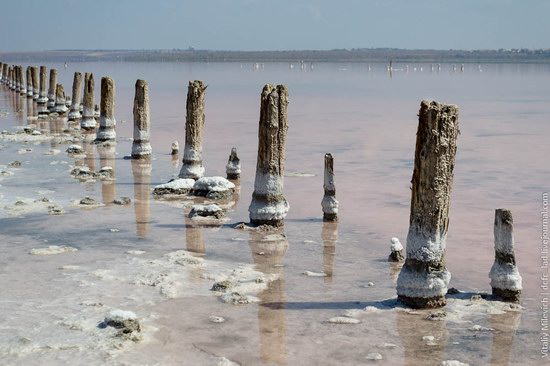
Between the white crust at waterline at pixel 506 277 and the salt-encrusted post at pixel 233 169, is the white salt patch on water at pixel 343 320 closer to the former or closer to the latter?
the white crust at waterline at pixel 506 277

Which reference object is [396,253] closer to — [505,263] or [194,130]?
[505,263]

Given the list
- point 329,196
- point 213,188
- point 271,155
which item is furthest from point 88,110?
point 271,155

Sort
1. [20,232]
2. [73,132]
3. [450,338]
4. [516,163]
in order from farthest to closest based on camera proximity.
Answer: [73,132]
[516,163]
[20,232]
[450,338]

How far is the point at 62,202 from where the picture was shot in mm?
17766

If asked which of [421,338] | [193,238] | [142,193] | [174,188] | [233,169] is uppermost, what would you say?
[233,169]

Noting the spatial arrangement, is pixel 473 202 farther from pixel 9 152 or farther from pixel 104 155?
pixel 9 152

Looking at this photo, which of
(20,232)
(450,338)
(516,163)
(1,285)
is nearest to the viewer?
(450,338)

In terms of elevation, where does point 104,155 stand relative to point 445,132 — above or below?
below

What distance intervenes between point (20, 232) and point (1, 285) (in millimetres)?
3391

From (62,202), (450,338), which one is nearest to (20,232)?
(62,202)

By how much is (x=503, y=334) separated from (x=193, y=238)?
644 cm

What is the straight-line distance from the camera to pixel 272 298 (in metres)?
11.4

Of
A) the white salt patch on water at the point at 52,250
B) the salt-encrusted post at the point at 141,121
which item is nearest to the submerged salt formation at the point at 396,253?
the white salt patch on water at the point at 52,250

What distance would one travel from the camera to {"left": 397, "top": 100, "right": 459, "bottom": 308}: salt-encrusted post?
10602 mm
